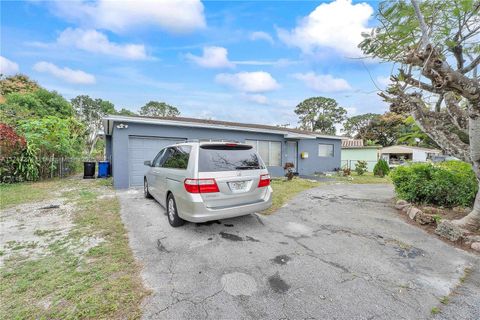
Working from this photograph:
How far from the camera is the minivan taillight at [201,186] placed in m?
3.45

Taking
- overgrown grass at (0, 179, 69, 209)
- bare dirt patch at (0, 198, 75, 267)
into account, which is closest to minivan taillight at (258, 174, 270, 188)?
bare dirt patch at (0, 198, 75, 267)

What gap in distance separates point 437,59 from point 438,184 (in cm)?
399

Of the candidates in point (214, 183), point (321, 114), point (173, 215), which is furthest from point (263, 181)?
point (321, 114)

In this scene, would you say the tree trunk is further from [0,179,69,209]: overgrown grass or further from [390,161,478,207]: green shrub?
[0,179,69,209]: overgrown grass

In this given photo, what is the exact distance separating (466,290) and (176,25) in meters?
10.6

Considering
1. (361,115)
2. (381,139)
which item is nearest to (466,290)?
(381,139)

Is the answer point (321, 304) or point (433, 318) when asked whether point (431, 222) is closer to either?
point (433, 318)

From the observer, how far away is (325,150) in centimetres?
1580

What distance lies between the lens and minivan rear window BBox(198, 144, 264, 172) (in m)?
3.65

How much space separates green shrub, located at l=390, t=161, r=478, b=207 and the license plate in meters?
5.04

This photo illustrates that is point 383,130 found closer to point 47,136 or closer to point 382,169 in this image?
point 382,169

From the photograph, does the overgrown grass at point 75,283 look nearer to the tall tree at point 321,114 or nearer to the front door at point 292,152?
the front door at point 292,152

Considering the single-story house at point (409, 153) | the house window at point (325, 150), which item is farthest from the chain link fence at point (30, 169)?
the single-story house at point (409, 153)

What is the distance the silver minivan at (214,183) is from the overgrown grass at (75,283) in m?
1.12
